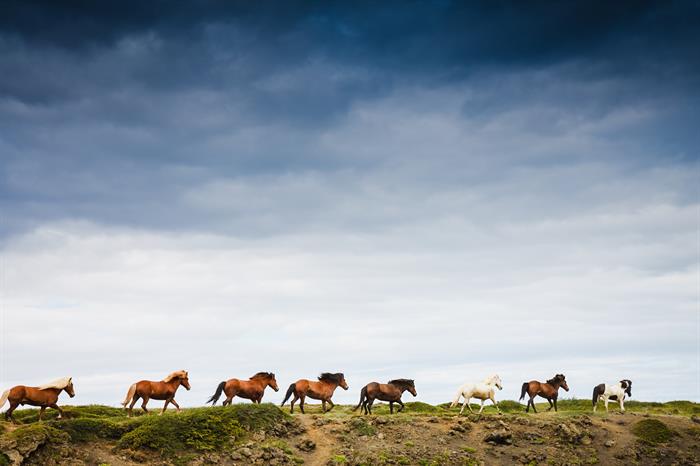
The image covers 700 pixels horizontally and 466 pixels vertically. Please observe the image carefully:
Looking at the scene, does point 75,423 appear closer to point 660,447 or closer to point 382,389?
point 382,389

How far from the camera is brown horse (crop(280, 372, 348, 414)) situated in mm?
35531

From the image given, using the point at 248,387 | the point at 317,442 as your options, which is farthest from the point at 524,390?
the point at 248,387

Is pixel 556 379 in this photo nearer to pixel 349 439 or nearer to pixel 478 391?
pixel 478 391

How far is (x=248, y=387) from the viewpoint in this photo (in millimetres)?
34594

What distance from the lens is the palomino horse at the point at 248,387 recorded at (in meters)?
33.7

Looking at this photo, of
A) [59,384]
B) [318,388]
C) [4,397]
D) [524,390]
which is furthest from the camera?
[524,390]

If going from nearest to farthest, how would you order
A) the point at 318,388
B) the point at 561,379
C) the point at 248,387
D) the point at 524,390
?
the point at 248,387
the point at 318,388
the point at 524,390
the point at 561,379

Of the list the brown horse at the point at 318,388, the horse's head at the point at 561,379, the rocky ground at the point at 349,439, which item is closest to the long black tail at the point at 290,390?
the brown horse at the point at 318,388

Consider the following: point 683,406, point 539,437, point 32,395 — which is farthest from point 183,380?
point 683,406

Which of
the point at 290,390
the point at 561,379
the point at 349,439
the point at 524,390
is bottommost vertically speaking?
the point at 349,439

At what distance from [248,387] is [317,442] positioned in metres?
5.60

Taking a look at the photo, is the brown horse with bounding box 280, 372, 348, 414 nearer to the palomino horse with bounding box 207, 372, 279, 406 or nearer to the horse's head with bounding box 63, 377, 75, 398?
the palomino horse with bounding box 207, 372, 279, 406

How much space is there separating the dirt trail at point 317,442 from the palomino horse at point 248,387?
2831 mm

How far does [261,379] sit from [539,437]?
16.5 meters
